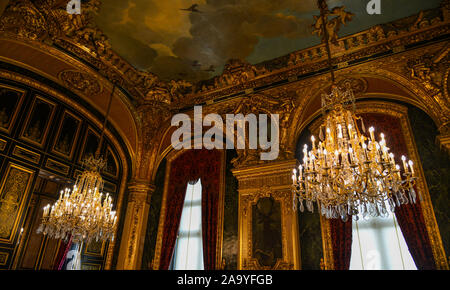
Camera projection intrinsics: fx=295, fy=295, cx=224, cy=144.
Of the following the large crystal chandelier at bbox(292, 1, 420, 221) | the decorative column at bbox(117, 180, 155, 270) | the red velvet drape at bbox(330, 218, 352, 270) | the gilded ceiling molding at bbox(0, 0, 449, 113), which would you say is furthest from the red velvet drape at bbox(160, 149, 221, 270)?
the large crystal chandelier at bbox(292, 1, 420, 221)

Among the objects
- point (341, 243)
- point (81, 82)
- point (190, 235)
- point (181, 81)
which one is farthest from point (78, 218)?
point (341, 243)

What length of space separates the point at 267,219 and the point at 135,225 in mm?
3412

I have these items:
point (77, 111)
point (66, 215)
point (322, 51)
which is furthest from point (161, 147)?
point (322, 51)

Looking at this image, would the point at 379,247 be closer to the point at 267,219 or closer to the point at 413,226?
the point at 413,226

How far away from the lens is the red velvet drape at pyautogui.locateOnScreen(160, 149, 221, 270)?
683cm

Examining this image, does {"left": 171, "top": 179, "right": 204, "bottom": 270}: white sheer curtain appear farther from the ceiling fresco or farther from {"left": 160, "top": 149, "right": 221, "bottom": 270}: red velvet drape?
the ceiling fresco

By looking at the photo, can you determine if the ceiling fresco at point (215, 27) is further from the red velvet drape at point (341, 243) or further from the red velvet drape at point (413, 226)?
the red velvet drape at point (341, 243)

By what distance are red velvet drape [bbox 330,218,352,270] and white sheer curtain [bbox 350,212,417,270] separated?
208mm

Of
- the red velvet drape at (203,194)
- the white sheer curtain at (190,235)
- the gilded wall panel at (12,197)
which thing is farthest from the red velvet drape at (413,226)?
the gilded wall panel at (12,197)

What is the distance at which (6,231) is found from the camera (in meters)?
5.59
